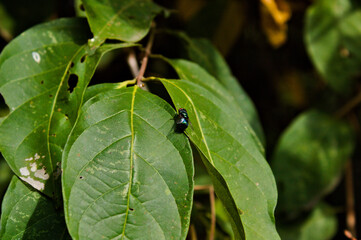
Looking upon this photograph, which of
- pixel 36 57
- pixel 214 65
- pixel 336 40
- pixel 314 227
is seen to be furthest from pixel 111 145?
pixel 314 227

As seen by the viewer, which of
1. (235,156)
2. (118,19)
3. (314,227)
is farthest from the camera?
(314,227)

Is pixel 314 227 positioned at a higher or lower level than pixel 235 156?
lower

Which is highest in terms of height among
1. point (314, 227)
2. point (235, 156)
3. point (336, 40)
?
point (235, 156)

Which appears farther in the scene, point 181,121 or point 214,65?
point 214,65

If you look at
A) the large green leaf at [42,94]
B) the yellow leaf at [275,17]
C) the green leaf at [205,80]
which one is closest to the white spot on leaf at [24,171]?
the large green leaf at [42,94]

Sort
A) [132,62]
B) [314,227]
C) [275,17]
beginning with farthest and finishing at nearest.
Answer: [314,227] → [275,17] → [132,62]

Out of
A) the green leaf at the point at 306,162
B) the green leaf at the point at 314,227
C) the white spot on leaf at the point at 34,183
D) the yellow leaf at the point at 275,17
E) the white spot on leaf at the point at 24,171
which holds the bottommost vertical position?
the green leaf at the point at 314,227

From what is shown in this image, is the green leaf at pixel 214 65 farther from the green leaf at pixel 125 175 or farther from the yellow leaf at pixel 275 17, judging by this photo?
the green leaf at pixel 125 175

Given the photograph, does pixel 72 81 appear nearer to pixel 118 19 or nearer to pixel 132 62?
pixel 118 19
